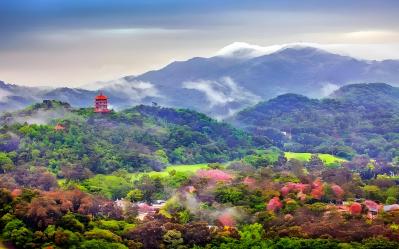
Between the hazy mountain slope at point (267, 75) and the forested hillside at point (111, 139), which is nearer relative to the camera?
the forested hillside at point (111, 139)

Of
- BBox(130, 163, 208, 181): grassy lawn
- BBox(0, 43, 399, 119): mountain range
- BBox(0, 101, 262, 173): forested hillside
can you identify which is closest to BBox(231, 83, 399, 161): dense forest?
BBox(0, 101, 262, 173): forested hillside

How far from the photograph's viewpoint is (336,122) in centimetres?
6400

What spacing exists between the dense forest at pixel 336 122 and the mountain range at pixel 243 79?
33.1 metres

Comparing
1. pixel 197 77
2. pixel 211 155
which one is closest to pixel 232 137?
Result: pixel 211 155

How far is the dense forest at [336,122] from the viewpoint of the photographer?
54469 millimetres

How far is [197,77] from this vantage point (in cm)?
14038

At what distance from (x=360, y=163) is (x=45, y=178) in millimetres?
19401

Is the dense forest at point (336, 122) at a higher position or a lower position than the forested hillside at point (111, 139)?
lower

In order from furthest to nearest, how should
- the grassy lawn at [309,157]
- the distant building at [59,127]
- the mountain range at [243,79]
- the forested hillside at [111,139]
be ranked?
1. the mountain range at [243,79]
2. the grassy lawn at [309,157]
3. the distant building at [59,127]
4. the forested hillside at [111,139]

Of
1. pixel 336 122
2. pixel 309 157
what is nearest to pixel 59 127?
pixel 309 157

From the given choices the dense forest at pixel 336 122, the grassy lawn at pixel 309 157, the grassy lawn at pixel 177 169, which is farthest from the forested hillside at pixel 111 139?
the dense forest at pixel 336 122

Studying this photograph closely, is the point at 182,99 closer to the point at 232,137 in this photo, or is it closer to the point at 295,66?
the point at 295,66

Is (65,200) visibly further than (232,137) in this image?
No

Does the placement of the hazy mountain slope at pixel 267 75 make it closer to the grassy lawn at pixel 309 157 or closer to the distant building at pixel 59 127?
the grassy lawn at pixel 309 157
